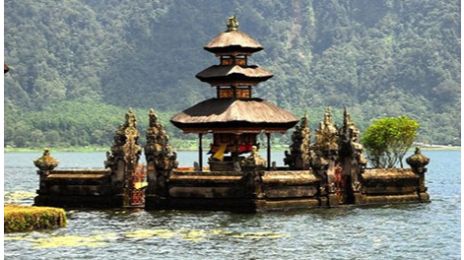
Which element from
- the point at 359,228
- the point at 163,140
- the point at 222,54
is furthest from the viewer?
the point at 222,54

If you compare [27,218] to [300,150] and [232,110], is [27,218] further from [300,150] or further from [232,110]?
[300,150]

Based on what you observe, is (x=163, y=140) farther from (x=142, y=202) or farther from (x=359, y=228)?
(x=359, y=228)

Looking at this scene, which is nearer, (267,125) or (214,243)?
(214,243)

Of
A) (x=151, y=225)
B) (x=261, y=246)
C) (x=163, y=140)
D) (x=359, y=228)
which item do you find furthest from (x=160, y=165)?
(x=261, y=246)

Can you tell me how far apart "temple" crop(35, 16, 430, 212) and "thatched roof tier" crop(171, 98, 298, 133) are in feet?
0.24

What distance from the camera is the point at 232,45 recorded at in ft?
305

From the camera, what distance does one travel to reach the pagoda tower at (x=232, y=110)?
9156cm

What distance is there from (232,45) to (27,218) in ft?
105

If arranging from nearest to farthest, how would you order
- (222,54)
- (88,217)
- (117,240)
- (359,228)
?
(117,240) < (359,228) < (88,217) < (222,54)

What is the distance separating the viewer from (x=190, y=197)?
3305 inches

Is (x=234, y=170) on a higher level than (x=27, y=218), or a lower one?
higher

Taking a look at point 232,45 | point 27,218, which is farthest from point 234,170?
point 27,218

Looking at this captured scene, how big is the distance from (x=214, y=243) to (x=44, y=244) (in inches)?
352

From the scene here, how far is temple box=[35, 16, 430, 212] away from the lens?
82750 millimetres
